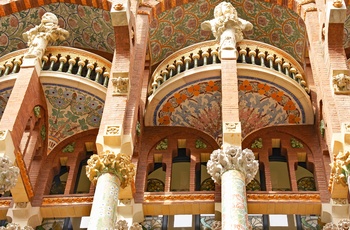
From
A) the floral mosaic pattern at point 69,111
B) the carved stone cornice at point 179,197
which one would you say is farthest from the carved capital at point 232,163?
the floral mosaic pattern at point 69,111

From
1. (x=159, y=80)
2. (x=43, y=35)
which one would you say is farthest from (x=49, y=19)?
(x=159, y=80)

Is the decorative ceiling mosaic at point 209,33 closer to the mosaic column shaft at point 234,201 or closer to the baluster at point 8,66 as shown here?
the baluster at point 8,66

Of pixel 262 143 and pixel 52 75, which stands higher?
pixel 52 75

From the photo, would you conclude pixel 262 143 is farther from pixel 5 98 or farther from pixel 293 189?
pixel 5 98

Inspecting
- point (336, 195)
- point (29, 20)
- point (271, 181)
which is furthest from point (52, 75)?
point (336, 195)

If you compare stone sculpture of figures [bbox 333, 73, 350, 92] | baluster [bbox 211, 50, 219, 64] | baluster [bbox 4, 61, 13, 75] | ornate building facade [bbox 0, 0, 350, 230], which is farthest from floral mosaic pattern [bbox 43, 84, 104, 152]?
stone sculpture of figures [bbox 333, 73, 350, 92]

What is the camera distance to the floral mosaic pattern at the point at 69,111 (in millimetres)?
12172

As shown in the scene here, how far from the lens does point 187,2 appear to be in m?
13.4

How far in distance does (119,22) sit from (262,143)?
11.8 feet

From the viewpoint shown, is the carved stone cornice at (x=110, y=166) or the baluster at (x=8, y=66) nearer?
the carved stone cornice at (x=110, y=166)

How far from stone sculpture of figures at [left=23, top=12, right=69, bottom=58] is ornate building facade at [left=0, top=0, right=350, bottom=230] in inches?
1.1

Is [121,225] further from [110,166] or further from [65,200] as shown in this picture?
[65,200]

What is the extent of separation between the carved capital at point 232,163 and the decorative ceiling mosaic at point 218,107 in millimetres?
2953

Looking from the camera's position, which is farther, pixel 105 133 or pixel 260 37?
pixel 260 37
